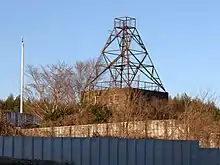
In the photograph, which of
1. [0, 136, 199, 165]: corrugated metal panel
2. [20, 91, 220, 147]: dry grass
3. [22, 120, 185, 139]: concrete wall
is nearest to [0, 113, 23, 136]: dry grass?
[20, 91, 220, 147]: dry grass

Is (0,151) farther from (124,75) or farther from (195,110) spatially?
(124,75)

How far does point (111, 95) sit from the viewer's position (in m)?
46.0

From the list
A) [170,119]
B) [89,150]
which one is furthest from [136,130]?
[89,150]

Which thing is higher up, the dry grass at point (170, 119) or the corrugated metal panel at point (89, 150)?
the dry grass at point (170, 119)

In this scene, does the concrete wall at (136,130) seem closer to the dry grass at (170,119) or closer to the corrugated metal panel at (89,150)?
the dry grass at (170,119)

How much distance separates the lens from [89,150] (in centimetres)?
1664

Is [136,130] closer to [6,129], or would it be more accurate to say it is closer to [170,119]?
[170,119]

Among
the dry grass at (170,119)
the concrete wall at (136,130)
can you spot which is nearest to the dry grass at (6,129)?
the dry grass at (170,119)

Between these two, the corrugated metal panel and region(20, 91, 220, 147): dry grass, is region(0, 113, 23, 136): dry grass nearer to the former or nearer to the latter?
region(20, 91, 220, 147): dry grass

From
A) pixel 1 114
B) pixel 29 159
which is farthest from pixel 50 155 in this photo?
pixel 1 114

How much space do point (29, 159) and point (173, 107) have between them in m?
24.9

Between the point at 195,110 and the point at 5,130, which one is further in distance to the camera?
the point at 195,110

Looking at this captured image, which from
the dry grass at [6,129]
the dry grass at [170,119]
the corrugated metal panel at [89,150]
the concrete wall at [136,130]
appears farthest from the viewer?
the concrete wall at [136,130]

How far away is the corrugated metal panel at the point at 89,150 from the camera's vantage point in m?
16.4
